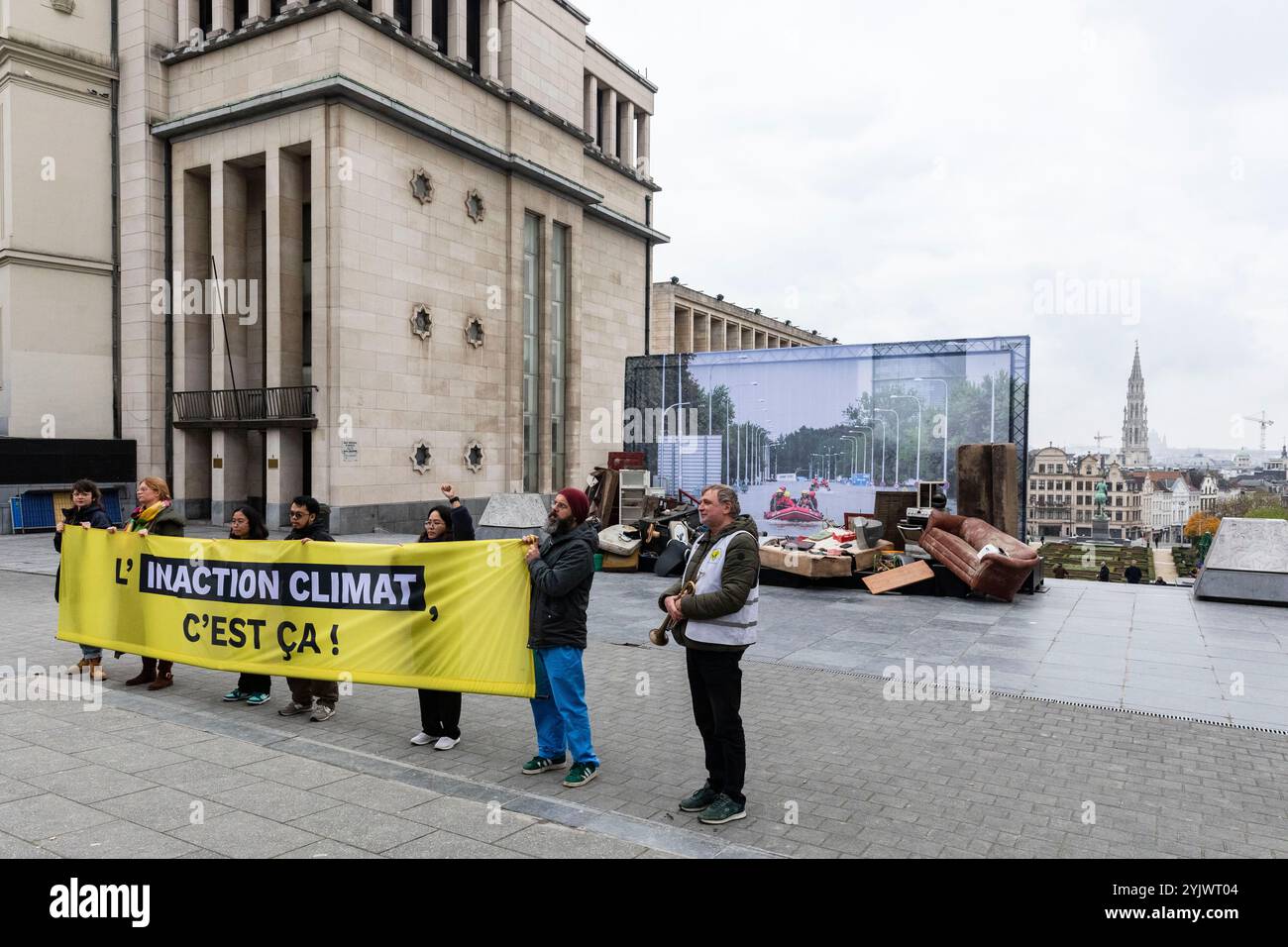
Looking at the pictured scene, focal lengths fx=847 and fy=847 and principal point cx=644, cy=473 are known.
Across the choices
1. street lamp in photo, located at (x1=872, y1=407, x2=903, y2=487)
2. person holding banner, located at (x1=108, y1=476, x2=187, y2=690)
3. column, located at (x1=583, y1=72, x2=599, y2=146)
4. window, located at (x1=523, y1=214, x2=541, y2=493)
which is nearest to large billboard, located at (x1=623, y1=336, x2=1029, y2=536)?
street lamp in photo, located at (x1=872, y1=407, x2=903, y2=487)

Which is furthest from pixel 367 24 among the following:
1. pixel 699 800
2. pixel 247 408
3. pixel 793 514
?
pixel 699 800

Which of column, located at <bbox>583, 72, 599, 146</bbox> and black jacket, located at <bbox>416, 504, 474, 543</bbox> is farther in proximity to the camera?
column, located at <bbox>583, 72, 599, 146</bbox>

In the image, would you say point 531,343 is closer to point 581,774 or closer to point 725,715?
point 581,774

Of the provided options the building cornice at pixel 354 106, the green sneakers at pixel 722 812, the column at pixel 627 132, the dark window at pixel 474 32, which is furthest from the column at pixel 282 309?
the green sneakers at pixel 722 812

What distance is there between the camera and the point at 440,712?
6930 millimetres

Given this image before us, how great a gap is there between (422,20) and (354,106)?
6003mm

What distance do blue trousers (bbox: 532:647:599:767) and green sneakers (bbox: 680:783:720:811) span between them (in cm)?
88

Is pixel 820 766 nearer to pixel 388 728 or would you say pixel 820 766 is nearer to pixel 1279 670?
pixel 388 728

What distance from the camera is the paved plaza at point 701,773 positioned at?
4910 millimetres

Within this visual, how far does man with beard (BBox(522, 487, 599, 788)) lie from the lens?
19.4ft

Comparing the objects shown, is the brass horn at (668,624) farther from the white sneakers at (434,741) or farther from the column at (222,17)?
the column at (222,17)

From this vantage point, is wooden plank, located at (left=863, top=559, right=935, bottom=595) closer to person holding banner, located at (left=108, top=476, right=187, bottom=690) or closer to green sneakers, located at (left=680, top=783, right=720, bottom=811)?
green sneakers, located at (left=680, top=783, right=720, bottom=811)

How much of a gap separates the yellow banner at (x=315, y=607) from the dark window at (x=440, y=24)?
28.3m
